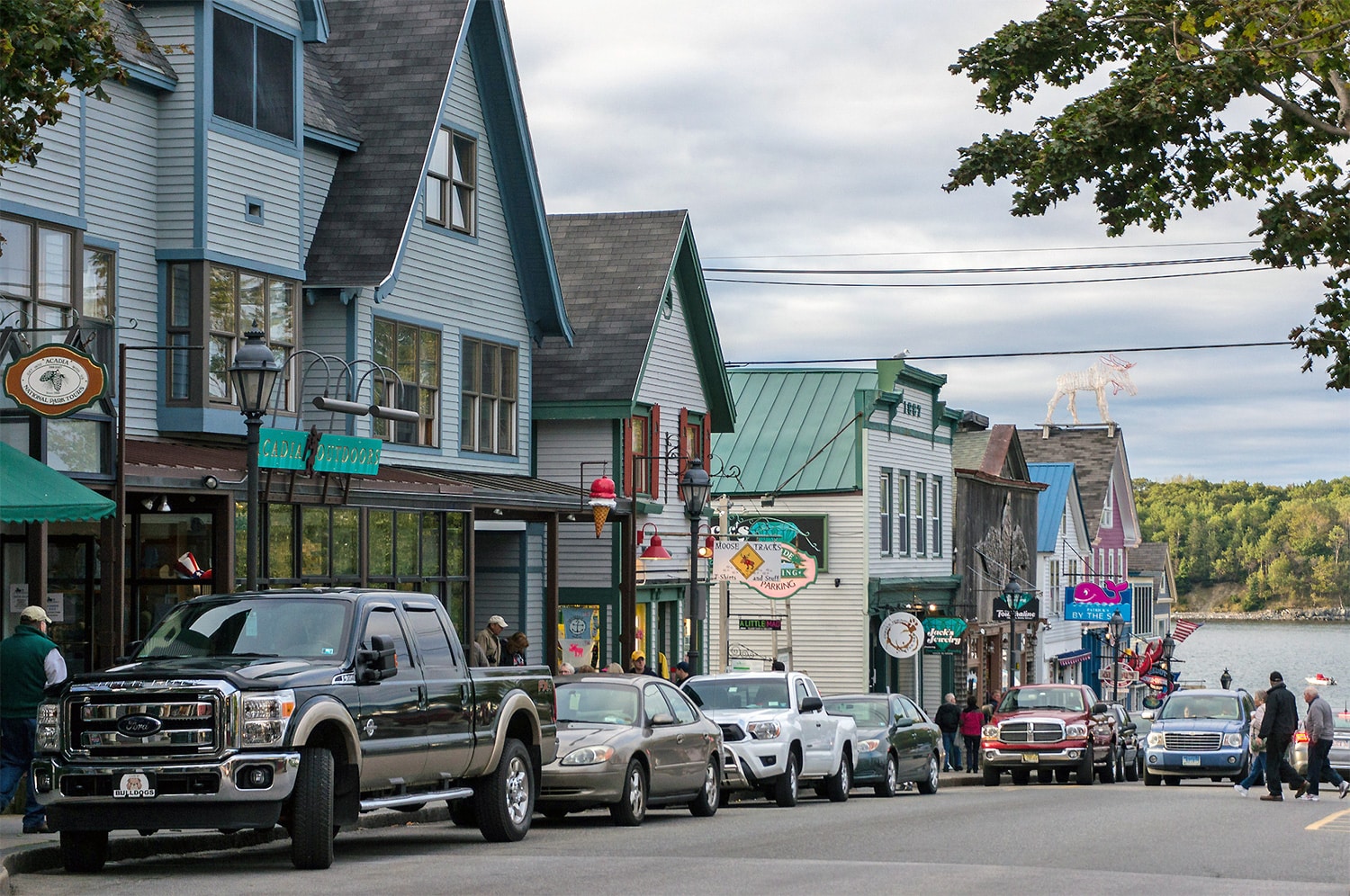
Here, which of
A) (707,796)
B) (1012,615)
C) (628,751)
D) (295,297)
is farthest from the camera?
(1012,615)

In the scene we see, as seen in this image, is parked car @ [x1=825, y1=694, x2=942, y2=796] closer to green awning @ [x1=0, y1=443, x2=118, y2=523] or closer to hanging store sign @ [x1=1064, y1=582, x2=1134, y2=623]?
green awning @ [x1=0, y1=443, x2=118, y2=523]

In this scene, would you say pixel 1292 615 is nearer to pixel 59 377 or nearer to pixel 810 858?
pixel 810 858

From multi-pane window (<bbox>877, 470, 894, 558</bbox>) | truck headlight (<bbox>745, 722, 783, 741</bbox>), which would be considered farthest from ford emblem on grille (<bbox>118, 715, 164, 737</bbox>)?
multi-pane window (<bbox>877, 470, 894, 558</bbox>)

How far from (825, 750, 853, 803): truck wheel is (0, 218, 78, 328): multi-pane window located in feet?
37.4

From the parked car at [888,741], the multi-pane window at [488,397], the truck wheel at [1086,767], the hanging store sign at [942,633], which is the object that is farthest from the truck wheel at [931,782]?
the hanging store sign at [942,633]

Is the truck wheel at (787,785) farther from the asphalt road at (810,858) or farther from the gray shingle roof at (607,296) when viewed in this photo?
the gray shingle roof at (607,296)

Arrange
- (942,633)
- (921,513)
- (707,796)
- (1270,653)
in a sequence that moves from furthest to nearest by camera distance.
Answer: (1270,653) → (921,513) → (942,633) → (707,796)

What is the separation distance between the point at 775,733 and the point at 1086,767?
44.6 ft

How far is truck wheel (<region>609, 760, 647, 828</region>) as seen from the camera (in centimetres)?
1830

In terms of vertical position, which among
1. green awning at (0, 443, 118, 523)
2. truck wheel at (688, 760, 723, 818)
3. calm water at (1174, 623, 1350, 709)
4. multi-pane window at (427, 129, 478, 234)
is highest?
multi-pane window at (427, 129, 478, 234)

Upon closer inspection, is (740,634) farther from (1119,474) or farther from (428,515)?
(1119,474)

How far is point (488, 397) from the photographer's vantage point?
3100cm

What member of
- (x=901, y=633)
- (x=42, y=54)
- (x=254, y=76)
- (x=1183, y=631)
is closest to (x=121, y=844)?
(x=42, y=54)

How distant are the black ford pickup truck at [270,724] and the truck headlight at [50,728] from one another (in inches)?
0.5
